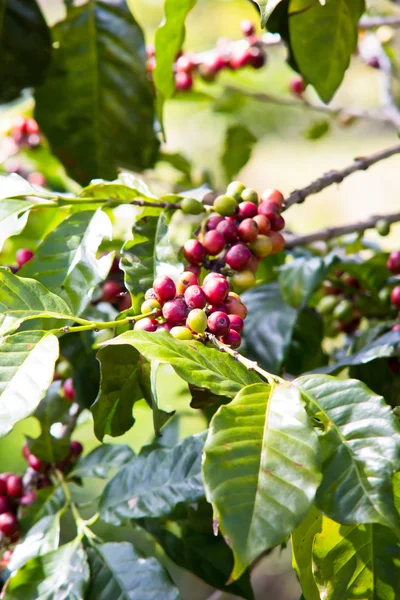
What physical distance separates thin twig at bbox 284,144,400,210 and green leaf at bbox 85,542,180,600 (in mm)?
483

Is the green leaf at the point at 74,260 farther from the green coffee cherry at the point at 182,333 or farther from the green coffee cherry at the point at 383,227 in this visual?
the green coffee cherry at the point at 383,227

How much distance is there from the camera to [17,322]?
64 centimetres

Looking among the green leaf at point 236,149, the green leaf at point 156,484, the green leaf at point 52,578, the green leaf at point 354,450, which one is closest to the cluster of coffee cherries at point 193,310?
the green leaf at point 354,450

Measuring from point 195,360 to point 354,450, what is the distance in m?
0.15

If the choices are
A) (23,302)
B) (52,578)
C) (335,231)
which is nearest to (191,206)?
(23,302)

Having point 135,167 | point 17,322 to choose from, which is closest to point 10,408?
point 17,322

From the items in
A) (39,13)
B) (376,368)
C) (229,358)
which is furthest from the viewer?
(39,13)

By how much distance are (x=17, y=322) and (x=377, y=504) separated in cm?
36

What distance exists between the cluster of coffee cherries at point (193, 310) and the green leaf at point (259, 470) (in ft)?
0.38

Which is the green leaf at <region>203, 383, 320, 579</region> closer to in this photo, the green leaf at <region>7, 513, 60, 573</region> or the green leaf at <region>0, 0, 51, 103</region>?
the green leaf at <region>7, 513, 60, 573</region>

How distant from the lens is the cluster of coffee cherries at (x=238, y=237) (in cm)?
81

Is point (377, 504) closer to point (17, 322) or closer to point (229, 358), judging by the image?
point (229, 358)

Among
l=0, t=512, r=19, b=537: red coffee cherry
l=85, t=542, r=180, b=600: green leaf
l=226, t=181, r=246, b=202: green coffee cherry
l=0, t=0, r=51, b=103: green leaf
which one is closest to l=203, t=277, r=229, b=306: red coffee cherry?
l=226, t=181, r=246, b=202: green coffee cherry

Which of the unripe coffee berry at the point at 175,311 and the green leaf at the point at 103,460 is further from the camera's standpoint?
the green leaf at the point at 103,460
